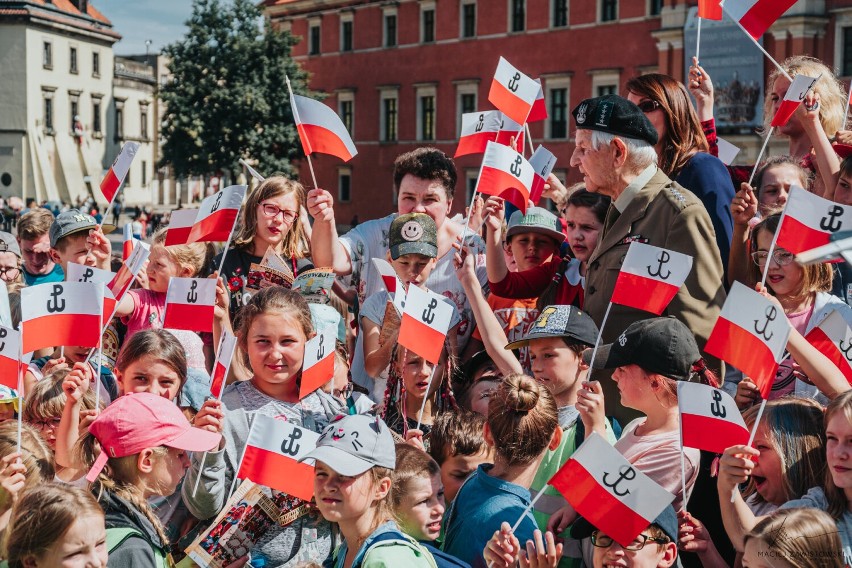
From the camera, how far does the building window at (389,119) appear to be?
5156cm

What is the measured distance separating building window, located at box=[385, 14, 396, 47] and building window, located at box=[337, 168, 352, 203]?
20.3 feet

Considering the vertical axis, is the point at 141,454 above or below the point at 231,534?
above

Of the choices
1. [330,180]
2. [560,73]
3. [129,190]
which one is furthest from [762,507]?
[129,190]

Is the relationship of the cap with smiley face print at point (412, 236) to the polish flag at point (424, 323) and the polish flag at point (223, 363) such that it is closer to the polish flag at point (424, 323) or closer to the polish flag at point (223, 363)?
the polish flag at point (424, 323)

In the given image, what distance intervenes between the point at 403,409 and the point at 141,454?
5.07 ft

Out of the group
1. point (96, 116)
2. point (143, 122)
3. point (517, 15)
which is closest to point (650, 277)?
point (517, 15)

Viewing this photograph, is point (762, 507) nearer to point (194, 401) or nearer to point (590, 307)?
point (590, 307)

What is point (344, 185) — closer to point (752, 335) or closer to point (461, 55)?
point (461, 55)

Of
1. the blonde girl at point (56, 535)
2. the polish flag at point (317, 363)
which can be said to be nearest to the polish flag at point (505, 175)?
the polish flag at point (317, 363)

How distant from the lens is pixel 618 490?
335 centimetres

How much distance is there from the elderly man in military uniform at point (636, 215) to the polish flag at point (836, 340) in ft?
1.26

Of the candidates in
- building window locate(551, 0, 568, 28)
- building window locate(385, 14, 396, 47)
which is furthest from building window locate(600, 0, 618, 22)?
building window locate(385, 14, 396, 47)

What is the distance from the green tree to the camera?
54188 millimetres

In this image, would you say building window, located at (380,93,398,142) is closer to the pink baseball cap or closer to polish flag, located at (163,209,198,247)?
polish flag, located at (163,209,198,247)
